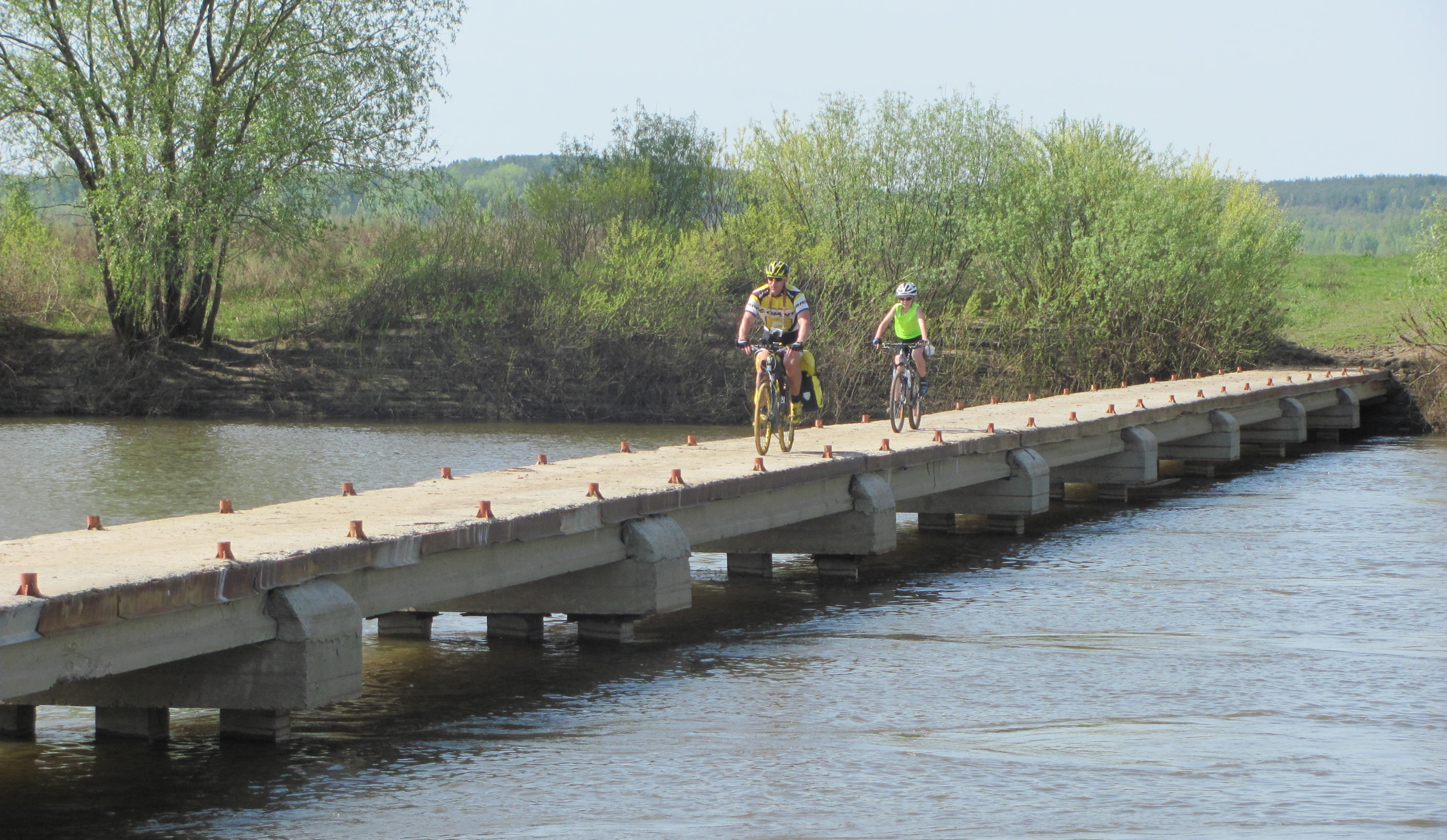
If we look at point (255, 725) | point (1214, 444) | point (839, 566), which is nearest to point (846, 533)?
point (839, 566)

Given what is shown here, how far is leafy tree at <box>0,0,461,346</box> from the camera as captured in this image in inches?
1410

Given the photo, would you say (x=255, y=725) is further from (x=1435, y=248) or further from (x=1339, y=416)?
(x=1435, y=248)

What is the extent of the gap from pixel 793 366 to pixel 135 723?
7494 mm

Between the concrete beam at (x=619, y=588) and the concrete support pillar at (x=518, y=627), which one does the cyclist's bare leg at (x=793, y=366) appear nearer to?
the concrete beam at (x=619, y=588)

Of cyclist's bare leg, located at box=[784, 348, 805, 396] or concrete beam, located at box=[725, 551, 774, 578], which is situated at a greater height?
cyclist's bare leg, located at box=[784, 348, 805, 396]

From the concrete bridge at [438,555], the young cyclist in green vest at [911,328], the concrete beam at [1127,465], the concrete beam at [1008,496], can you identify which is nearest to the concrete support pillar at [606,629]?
the concrete bridge at [438,555]

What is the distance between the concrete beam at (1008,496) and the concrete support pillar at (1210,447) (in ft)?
22.3

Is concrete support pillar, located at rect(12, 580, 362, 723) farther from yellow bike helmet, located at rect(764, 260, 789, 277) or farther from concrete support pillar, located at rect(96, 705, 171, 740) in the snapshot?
yellow bike helmet, located at rect(764, 260, 789, 277)

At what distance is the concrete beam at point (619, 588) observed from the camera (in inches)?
468

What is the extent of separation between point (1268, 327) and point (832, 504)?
23.6 meters

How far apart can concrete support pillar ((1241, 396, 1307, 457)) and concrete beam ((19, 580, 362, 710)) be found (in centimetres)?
2223

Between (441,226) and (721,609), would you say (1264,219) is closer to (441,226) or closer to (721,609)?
(441,226)

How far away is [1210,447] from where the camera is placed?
24953mm

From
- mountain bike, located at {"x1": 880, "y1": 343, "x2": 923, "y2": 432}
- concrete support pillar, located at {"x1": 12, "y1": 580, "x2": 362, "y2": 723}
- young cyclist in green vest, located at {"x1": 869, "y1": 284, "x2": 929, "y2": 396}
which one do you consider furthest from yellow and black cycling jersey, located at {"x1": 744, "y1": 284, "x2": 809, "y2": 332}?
concrete support pillar, located at {"x1": 12, "y1": 580, "x2": 362, "y2": 723}
